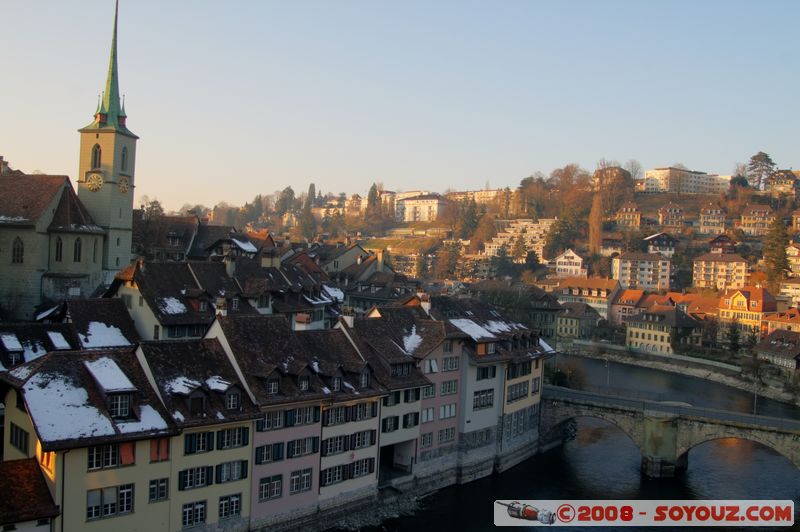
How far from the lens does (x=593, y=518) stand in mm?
41969

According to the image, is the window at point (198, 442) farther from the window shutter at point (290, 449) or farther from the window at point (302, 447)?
the window at point (302, 447)

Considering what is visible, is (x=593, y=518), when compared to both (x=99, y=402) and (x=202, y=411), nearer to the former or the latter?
(x=202, y=411)

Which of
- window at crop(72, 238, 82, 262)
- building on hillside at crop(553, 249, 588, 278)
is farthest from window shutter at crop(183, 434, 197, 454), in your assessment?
building on hillside at crop(553, 249, 588, 278)

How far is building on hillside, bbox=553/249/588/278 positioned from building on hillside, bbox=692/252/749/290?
62.9ft

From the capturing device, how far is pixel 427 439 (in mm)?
43906

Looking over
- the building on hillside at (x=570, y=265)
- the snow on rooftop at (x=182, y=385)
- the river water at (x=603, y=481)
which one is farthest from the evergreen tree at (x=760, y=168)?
the snow on rooftop at (x=182, y=385)

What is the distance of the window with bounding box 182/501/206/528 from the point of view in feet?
98.8

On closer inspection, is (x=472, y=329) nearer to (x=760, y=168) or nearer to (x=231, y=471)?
(x=231, y=471)

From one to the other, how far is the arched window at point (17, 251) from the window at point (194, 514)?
94.1 feet

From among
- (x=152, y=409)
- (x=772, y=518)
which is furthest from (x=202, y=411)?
(x=772, y=518)

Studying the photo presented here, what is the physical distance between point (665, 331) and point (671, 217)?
2729 inches

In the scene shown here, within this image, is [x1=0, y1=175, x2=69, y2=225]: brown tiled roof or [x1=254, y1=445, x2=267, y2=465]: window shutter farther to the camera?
[x1=0, y1=175, x2=69, y2=225]: brown tiled roof

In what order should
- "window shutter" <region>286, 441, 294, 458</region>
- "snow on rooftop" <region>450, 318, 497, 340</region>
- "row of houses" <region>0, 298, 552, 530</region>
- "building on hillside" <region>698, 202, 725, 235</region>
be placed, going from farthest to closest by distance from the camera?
"building on hillside" <region>698, 202, 725, 235</region> < "snow on rooftop" <region>450, 318, 497, 340</region> < "window shutter" <region>286, 441, 294, 458</region> < "row of houses" <region>0, 298, 552, 530</region>

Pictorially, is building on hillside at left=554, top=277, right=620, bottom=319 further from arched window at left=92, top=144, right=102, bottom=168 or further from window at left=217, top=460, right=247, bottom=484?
window at left=217, top=460, right=247, bottom=484
